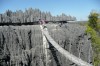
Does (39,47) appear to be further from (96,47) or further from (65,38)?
(96,47)

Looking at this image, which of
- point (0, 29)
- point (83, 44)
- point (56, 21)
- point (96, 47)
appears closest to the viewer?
point (0, 29)

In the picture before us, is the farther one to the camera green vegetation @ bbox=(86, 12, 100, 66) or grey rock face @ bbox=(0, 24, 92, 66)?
green vegetation @ bbox=(86, 12, 100, 66)

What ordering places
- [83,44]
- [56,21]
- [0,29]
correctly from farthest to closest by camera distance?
1. [56,21]
2. [83,44]
3. [0,29]

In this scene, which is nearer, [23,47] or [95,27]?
[23,47]

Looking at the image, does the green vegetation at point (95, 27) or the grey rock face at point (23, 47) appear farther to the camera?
the green vegetation at point (95, 27)

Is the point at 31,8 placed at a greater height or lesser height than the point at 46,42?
greater

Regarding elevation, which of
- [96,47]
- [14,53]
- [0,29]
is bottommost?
[96,47]

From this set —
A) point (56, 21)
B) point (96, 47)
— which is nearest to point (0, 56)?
point (56, 21)

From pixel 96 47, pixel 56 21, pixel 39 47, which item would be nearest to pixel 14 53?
pixel 39 47

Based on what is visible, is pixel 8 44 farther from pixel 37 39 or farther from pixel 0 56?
pixel 37 39

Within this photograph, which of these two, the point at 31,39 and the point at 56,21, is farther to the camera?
the point at 56,21
